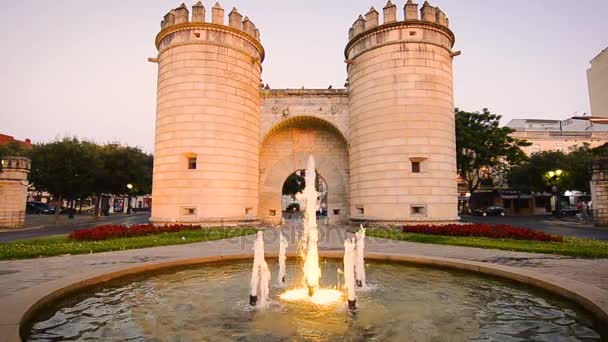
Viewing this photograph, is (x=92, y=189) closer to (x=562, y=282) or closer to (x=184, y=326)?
(x=184, y=326)

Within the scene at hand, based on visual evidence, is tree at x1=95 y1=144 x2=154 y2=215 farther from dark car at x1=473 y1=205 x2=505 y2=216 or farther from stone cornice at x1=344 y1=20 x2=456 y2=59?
dark car at x1=473 y1=205 x2=505 y2=216

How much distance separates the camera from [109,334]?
14.2 feet

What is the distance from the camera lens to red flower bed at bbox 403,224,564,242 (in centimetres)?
1298

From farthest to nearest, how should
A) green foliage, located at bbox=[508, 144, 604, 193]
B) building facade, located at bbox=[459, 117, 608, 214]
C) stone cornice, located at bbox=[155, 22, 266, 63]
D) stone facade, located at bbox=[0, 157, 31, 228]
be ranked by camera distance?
building facade, located at bbox=[459, 117, 608, 214] → green foliage, located at bbox=[508, 144, 604, 193] → stone facade, located at bbox=[0, 157, 31, 228] → stone cornice, located at bbox=[155, 22, 266, 63]

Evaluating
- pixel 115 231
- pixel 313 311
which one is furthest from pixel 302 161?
pixel 313 311

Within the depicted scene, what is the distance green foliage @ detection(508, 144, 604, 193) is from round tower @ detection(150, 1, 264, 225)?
1189 inches

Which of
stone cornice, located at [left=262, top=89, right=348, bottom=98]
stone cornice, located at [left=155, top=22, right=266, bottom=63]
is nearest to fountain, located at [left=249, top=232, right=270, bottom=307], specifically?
stone cornice, located at [left=155, top=22, right=266, bottom=63]

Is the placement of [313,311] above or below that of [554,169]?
below

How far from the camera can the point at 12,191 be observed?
2309 cm

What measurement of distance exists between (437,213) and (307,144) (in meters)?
9.72

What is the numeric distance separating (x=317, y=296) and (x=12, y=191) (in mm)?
25888

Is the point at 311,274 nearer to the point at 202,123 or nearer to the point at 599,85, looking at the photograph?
the point at 599,85

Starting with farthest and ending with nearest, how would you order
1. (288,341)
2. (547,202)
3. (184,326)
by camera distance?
(547,202) < (184,326) < (288,341)

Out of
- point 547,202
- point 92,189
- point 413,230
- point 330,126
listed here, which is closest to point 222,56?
point 330,126
